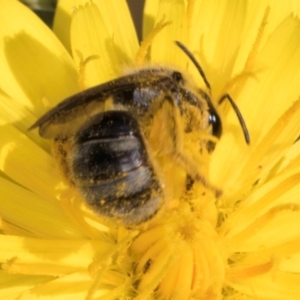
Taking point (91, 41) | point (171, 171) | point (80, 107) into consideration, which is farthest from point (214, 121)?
point (91, 41)

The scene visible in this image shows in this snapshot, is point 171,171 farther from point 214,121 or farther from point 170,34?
point 170,34

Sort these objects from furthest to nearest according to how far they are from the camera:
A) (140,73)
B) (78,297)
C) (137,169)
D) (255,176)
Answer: (255,176), (78,297), (140,73), (137,169)

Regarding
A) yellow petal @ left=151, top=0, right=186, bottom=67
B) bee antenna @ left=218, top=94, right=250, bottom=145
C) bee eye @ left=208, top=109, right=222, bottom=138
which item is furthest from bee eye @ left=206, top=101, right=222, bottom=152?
yellow petal @ left=151, top=0, right=186, bottom=67

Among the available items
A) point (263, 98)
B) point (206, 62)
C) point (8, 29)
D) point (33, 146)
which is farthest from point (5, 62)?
point (263, 98)

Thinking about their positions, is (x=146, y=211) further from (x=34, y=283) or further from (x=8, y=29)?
(x=8, y=29)

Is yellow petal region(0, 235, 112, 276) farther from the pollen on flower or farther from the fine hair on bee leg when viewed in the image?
the fine hair on bee leg
